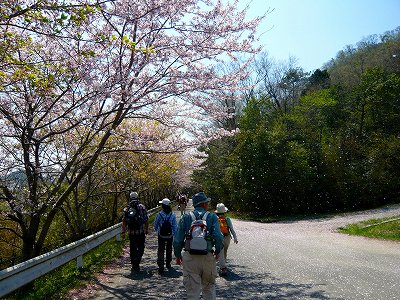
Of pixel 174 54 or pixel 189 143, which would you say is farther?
pixel 189 143

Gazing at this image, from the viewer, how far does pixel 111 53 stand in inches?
343

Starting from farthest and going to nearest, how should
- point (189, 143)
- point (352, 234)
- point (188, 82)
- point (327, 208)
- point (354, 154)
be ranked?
point (354, 154)
point (327, 208)
point (352, 234)
point (189, 143)
point (188, 82)

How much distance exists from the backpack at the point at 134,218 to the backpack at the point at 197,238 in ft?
14.9

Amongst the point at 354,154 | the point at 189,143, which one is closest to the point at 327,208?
the point at 354,154

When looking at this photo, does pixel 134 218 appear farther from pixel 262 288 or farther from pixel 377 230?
pixel 377 230

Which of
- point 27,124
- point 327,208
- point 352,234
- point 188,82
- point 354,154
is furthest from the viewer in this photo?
point 354,154

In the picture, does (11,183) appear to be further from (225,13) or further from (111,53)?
(225,13)

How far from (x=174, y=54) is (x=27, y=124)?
3527 millimetres

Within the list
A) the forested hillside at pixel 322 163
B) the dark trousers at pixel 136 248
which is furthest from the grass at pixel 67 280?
the forested hillside at pixel 322 163

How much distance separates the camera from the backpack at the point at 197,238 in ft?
17.3

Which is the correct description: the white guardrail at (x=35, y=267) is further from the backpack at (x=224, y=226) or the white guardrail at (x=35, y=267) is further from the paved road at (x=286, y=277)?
the backpack at (x=224, y=226)

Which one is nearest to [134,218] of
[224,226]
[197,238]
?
[224,226]

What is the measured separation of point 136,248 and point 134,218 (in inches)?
28.7

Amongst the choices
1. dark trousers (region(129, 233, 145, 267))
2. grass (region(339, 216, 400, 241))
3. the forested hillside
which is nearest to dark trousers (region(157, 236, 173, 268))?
dark trousers (region(129, 233, 145, 267))
